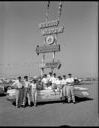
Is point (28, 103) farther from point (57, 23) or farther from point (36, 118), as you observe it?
point (57, 23)

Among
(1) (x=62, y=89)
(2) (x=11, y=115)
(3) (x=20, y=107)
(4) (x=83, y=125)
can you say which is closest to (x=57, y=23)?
(1) (x=62, y=89)

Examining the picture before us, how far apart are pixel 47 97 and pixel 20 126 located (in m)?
5.38

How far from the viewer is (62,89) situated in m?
13.0

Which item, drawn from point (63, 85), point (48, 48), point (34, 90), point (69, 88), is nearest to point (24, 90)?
point (34, 90)

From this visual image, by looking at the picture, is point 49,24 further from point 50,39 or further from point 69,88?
point 69,88

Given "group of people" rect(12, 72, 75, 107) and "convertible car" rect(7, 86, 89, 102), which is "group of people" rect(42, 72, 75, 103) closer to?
"group of people" rect(12, 72, 75, 107)

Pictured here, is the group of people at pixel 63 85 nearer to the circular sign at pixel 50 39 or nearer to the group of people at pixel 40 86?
the group of people at pixel 40 86

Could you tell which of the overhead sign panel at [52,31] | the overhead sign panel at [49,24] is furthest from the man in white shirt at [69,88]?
the overhead sign panel at [49,24]

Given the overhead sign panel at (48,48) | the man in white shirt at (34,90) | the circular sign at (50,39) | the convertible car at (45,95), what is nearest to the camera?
the man in white shirt at (34,90)

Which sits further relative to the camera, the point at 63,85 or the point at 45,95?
the point at 63,85

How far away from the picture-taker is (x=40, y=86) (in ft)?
42.3

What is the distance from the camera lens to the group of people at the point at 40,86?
11766 mm

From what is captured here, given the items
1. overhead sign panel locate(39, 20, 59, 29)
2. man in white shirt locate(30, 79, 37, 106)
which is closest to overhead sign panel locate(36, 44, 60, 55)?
overhead sign panel locate(39, 20, 59, 29)

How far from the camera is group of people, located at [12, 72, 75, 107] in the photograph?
38.6 ft
